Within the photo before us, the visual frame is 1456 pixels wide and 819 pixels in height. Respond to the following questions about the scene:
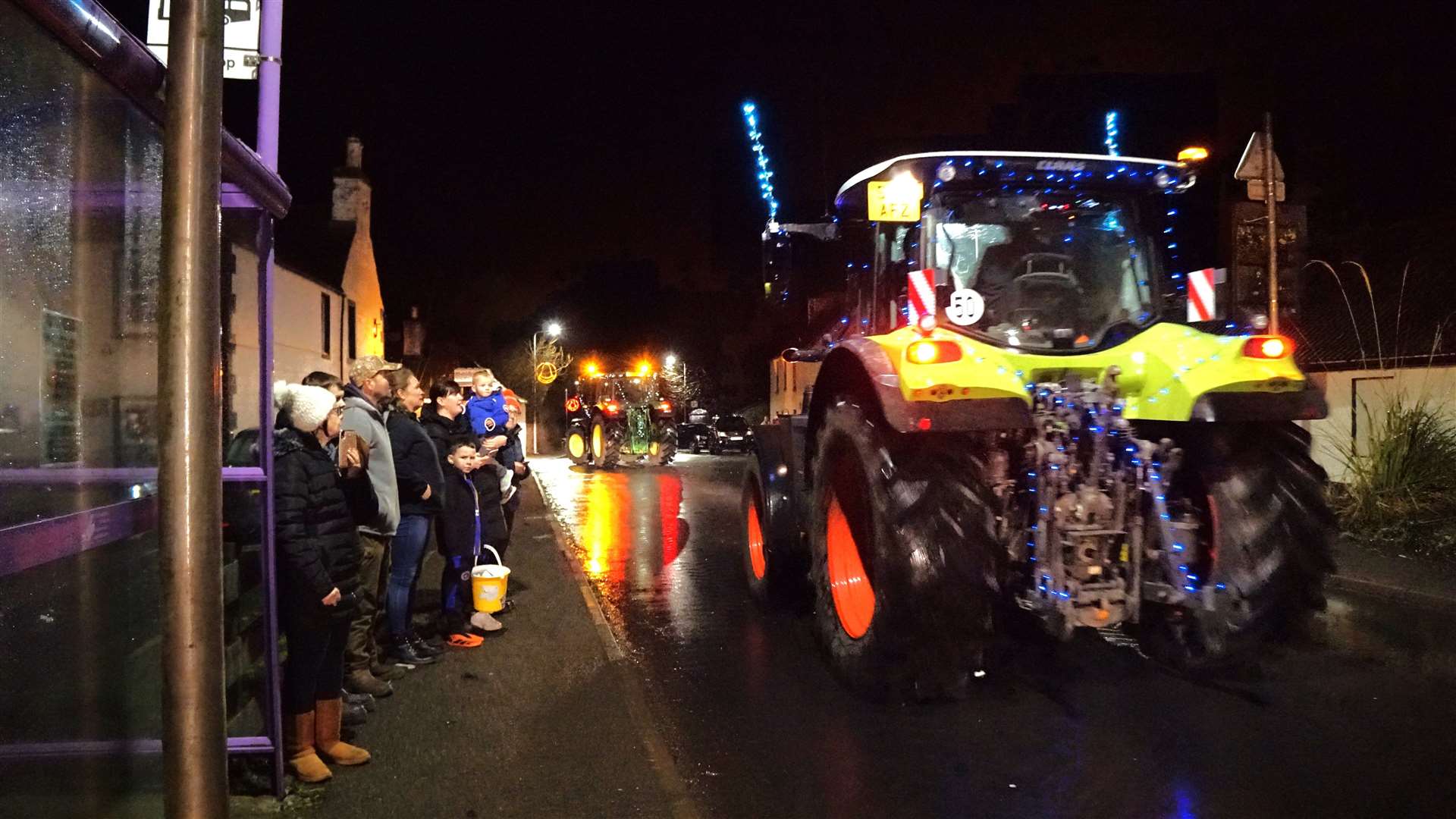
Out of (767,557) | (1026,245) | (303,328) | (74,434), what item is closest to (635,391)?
(303,328)

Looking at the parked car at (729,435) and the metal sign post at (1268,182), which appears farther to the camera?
the parked car at (729,435)

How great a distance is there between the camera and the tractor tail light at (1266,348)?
4.63 metres

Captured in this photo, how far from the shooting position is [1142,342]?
4926 millimetres

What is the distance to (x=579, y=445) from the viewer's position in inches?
949

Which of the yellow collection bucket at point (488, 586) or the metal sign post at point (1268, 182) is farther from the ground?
the metal sign post at point (1268, 182)

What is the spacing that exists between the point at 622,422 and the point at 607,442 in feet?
2.08

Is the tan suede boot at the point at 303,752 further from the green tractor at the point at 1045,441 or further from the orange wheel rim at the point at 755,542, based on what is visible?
the orange wheel rim at the point at 755,542

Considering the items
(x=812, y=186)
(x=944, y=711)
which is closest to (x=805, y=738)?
(x=944, y=711)

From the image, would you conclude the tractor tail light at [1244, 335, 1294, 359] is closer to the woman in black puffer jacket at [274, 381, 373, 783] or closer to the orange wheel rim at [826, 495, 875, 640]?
the orange wheel rim at [826, 495, 875, 640]

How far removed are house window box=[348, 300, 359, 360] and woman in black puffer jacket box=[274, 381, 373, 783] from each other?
24583mm

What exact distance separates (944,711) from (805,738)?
2.66ft

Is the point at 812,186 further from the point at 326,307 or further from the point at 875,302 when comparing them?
the point at 875,302

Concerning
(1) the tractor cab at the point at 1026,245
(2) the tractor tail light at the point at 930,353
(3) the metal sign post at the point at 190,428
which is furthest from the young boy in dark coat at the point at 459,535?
(3) the metal sign post at the point at 190,428

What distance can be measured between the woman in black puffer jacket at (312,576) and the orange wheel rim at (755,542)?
3643mm
